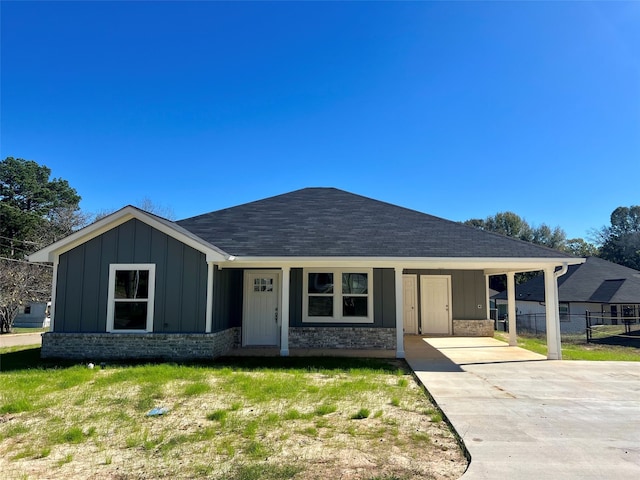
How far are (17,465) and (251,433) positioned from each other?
2.29 metres

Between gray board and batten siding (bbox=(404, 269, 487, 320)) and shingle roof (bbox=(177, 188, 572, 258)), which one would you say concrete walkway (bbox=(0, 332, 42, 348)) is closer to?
shingle roof (bbox=(177, 188, 572, 258))

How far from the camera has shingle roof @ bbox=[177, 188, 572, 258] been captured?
10.2 meters

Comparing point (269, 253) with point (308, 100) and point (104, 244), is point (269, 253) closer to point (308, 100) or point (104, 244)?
point (104, 244)

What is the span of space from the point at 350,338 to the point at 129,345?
5726 millimetres

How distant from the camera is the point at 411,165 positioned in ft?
59.8

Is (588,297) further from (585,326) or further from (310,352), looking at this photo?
(310,352)

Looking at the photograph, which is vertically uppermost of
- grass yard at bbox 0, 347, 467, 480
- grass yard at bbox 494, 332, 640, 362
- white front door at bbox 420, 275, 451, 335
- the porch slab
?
white front door at bbox 420, 275, 451, 335

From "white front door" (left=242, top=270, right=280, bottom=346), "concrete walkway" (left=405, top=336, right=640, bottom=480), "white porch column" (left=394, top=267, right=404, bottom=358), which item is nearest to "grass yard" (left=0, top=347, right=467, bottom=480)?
"concrete walkway" (left=405, top=336, right=640, bottom=480)

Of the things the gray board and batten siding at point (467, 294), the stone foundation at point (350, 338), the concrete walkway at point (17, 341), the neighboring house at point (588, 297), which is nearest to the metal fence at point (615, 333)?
the neighboring house at point (588, 297)

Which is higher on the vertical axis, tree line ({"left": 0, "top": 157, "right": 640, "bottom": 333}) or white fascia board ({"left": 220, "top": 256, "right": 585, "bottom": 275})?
tree line ({"left": 0, "top": 157, "right": 640, "bottom": 333})

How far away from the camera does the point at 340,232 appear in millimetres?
11578

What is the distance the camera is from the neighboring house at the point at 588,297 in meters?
22.2

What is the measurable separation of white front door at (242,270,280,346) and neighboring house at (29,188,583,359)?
0.10 feet

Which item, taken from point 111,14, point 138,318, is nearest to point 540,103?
point 111,14
